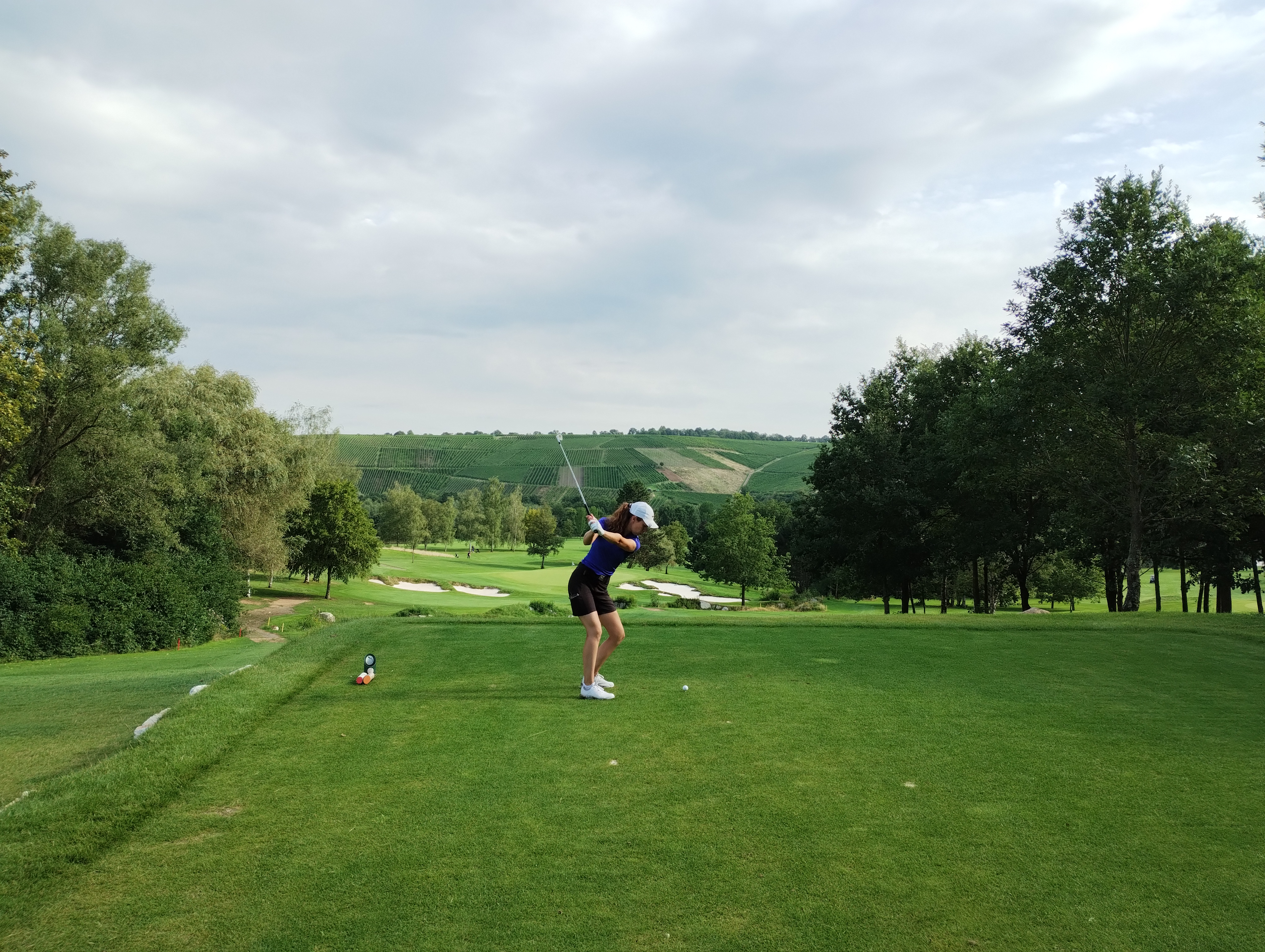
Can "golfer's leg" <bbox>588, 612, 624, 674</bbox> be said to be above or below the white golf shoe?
above

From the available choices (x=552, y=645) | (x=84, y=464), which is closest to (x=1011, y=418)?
(x=552, y=645)

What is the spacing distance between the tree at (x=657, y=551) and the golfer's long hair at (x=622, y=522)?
68.9 meters

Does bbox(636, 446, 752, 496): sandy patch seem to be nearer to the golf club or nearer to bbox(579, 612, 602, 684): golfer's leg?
the golf club

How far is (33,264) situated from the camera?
25703 mm

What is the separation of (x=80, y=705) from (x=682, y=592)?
186 feet

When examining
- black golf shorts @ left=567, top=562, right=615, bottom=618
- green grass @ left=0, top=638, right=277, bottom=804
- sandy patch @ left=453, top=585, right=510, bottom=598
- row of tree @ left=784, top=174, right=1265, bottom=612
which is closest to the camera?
green grass @ left=0, top=638, right=277, bottom=804

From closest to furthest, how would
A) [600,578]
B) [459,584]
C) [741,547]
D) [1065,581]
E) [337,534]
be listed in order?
[600,578] → [337,534] → [1065,581] → [741,547] → [459,584]

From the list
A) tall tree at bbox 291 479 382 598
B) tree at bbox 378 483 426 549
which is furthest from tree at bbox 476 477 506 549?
tall tree at bbox 291 479 382 598

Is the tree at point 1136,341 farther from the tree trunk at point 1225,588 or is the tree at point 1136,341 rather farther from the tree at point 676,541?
the tree at point 676,541

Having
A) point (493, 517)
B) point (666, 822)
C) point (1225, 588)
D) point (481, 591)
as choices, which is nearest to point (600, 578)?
point (666, 822)

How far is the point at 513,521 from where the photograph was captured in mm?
105375

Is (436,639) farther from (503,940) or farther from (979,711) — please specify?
(503,940)

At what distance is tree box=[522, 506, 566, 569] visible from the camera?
82625 millimetres

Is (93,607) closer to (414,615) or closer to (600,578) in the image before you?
(414,615)
